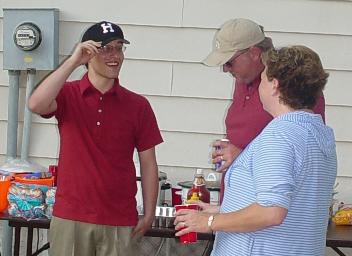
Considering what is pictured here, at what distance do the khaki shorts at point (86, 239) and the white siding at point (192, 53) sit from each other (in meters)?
1.21

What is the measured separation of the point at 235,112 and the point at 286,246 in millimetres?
976

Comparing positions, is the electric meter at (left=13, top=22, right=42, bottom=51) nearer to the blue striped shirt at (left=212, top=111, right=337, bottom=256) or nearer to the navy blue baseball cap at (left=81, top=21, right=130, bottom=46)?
the navy blue baseball cap at (left=81, top=21, right=130, bottom=46)

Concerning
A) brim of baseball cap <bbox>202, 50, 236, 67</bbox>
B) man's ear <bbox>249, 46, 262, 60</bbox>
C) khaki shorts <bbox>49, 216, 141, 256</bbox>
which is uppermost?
man's ear <bbox>249, 46, 262, 60</bbox>

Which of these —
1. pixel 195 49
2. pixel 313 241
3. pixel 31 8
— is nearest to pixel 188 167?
pixel 195 49

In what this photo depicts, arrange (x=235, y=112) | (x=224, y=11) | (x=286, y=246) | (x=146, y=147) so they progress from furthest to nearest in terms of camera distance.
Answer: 1. (x=224, y=11)
2. (x=146, y=147)
3. (x=235, y=112)
4. (x=286, y=246)

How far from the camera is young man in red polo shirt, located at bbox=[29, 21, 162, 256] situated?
10.1 ft

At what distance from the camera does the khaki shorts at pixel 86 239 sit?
307 centimetres

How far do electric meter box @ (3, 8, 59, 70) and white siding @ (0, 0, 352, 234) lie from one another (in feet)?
0.35

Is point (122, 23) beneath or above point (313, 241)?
above

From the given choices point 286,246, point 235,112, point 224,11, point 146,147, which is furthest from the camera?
point 224,11

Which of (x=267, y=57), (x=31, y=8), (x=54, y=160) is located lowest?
(x=54, y=160)

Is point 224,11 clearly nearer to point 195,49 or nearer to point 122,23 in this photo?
point 195,49

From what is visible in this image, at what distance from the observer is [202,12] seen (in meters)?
4.22

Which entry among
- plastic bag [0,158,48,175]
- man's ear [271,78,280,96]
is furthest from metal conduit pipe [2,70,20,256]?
man's ear [271,78,280,96]
